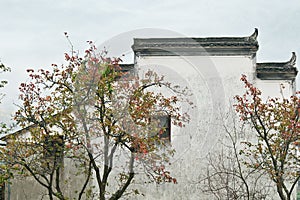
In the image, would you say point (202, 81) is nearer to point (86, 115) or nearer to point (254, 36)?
point (254, 36)

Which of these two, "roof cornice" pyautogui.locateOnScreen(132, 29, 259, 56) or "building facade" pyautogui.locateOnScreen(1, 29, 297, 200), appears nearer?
"building facade" pyautogui.locateOnScreen(1, 29, 297, 200)

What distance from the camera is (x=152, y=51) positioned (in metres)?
9.52

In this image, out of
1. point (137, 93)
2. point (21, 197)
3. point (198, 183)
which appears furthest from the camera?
point (21, 197)

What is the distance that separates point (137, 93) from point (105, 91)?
0.50 m

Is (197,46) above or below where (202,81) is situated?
above

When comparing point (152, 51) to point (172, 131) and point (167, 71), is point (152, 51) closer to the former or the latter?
point (167, 71)

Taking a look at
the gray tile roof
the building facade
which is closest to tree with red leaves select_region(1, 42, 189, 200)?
the building facade

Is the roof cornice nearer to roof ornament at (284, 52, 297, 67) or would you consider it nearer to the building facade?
the building facade

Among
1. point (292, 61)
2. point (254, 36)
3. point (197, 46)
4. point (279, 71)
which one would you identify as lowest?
point (279, 71)

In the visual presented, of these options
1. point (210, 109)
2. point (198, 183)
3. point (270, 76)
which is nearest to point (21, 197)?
point (198, 183)

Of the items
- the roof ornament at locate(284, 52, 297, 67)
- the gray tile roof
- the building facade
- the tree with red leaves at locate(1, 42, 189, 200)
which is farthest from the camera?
the roof ornament at locate(284, 52, 297, 67)

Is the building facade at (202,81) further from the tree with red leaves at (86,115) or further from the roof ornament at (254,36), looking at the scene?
the tree with red leaves at (86,115)

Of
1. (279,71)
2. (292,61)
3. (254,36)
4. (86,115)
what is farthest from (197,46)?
(86,115)

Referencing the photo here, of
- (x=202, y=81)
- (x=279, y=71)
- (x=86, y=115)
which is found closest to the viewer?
(x=86, y=115)
